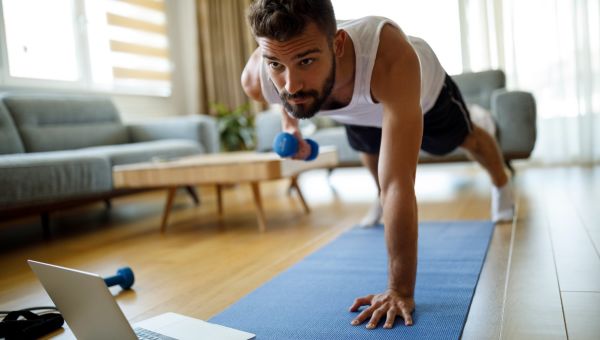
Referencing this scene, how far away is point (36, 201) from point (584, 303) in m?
2.11

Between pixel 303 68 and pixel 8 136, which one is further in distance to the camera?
pixel 8 136

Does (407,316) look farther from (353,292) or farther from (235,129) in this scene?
(235,129)

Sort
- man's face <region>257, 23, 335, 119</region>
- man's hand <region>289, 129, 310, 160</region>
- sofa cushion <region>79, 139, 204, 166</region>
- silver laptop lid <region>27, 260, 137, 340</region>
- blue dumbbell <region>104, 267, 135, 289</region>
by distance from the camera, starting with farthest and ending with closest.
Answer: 1. sofa cushion <region>79, 139, 204, 166</region>
2. man's hand <region>289, 129, 310, 160</region>
3. blue dumbbell <region>104, 267, 135, 289</region>
4. man's face <region>257, 23, 335, 119</region>
5. silver laptop lid <region>27, 260, 137, 340</region>

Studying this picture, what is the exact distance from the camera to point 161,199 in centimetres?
399

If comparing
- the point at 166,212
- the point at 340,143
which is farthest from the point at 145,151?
the point at 340,143

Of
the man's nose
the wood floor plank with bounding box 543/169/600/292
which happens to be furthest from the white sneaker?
the man's nose

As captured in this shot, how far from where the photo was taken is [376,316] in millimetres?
1091

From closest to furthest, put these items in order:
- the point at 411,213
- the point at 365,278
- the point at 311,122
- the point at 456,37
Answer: the point at 411,213, the point at 365,278, the point at 311,122, the point at 456,37

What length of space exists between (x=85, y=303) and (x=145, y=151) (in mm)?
2215

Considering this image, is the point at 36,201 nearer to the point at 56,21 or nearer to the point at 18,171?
the point at 18,171

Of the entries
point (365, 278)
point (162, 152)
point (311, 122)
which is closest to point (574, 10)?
point (311, 122)

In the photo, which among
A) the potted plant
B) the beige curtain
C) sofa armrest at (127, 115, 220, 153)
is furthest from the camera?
the beige curtain

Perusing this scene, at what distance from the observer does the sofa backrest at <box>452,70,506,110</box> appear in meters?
3.68

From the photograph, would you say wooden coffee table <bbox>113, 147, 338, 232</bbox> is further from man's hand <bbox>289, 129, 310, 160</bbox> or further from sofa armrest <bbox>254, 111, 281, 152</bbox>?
sofa armrest <bbox>254, 111, 281, 152</bbox>
